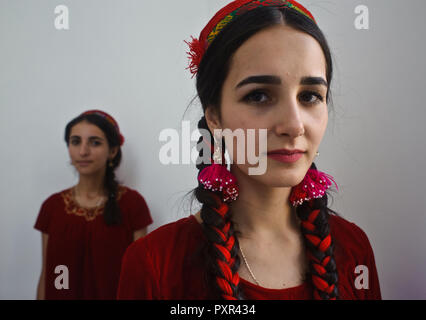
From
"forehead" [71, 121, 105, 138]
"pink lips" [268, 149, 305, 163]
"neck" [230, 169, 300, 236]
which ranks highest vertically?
"forehead" [71, 121, 105, 138]

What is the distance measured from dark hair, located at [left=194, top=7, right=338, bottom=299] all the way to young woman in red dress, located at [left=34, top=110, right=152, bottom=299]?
1.08 m

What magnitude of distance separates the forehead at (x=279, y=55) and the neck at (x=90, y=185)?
1.45 m

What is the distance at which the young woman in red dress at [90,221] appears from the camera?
1.64 meters

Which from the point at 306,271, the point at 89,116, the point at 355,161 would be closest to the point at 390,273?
the point at 355,161

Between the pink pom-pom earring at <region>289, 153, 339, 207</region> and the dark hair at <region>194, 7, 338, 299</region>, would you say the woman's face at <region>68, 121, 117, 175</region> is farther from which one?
the pink pom-pom earring at <region>289, 153, 339, 207</region>

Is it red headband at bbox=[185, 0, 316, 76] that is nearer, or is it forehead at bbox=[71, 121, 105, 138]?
red headband at bbox=[185, 0, 316, 76]

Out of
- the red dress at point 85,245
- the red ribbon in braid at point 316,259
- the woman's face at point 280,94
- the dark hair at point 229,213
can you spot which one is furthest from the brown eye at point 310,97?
the red dress at point 85,245

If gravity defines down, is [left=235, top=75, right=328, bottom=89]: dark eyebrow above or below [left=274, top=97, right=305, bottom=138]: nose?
above

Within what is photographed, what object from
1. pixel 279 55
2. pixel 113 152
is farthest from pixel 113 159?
pixel 279 55

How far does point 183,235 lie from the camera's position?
2.70 feet

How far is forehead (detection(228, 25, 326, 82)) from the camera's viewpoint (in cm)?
66

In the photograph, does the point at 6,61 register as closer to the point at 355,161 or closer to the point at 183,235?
the point at 183,235

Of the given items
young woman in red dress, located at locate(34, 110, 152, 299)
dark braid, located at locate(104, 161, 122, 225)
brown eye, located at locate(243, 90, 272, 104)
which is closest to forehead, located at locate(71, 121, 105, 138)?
young woman in red dress, located at locate(34, 110, 152, 299)

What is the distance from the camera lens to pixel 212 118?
80 centimetres
